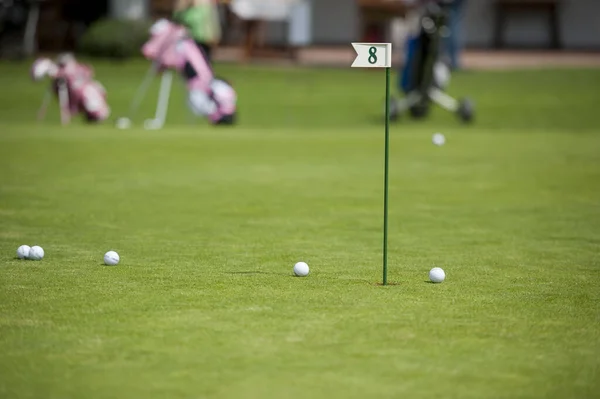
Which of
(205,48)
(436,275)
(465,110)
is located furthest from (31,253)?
(465,110)

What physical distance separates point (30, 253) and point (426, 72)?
14332mm

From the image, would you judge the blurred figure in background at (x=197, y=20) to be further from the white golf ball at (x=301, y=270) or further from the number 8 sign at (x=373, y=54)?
the number 8 sign at (x=373, y=54)

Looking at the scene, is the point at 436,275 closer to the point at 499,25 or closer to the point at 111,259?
the point at 111,259

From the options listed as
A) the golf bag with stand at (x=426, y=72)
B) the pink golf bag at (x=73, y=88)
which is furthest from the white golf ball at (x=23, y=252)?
the golf bag with stand at (x=426, y=72)

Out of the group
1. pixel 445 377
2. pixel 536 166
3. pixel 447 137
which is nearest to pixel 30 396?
pixel 445 377

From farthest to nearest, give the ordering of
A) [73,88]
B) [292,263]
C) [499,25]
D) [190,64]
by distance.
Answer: [499,25], [73,88], [190,64], [292,263]

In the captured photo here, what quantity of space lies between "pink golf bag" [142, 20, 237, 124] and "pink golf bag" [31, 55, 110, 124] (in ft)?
4.26

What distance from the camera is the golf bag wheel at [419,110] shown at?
24119 mm

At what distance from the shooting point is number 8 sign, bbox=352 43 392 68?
332 inches

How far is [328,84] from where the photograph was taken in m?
29.5

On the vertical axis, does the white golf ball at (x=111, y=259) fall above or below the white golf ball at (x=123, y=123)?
above

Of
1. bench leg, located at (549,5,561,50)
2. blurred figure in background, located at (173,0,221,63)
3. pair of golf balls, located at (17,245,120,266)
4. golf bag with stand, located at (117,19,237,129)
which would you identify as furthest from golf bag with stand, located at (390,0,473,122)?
bench leg, located at (549,5,561,50)

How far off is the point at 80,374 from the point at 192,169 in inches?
409

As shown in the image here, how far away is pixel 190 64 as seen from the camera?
21750mm
